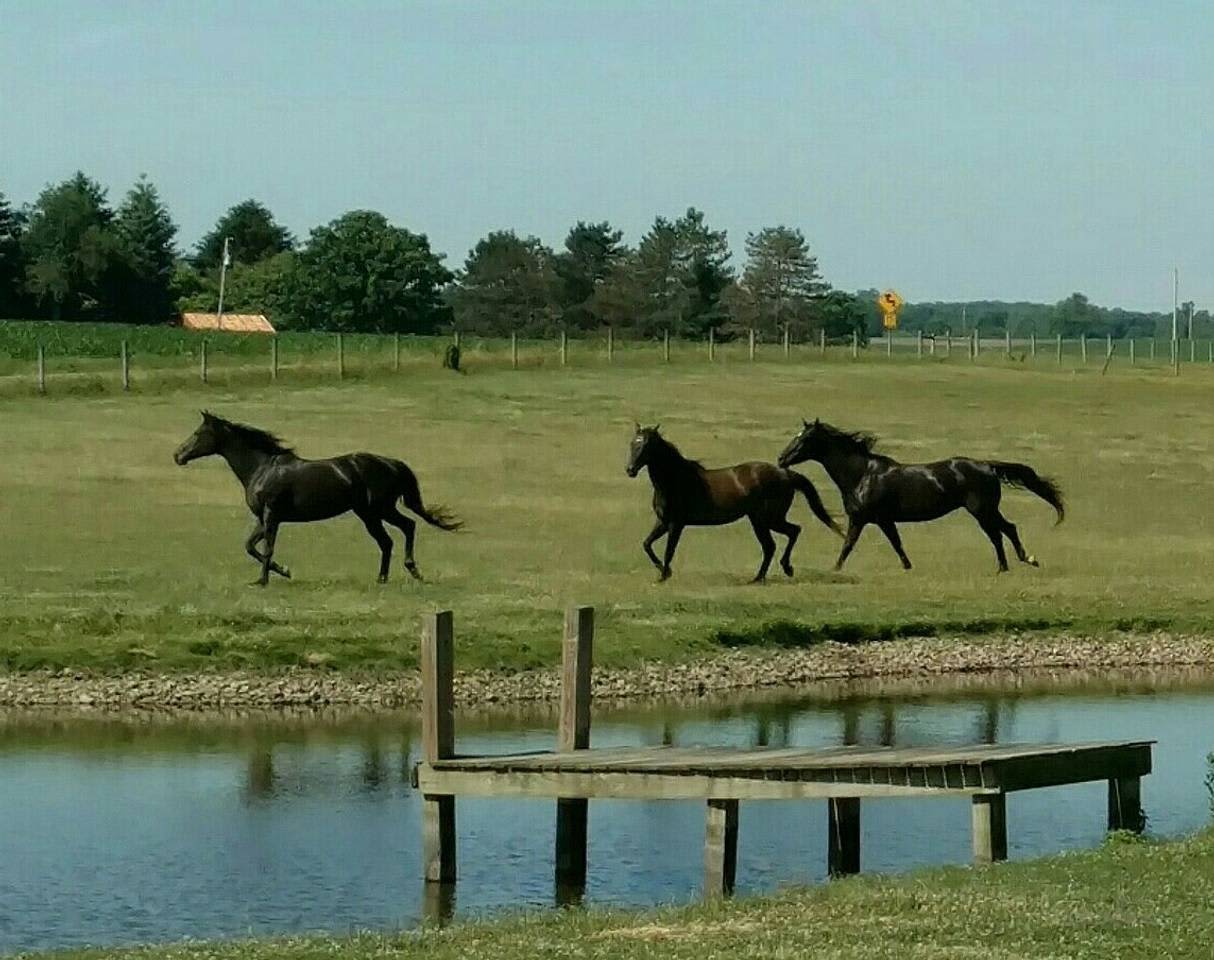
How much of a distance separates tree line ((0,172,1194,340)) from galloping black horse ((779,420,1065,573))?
8854 cm

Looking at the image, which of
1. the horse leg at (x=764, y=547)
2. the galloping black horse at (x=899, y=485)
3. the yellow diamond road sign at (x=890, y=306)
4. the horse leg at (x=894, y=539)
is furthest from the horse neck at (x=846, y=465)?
the yellow diamond road sign at (x=890, y=306)

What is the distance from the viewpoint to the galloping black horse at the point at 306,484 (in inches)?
1238

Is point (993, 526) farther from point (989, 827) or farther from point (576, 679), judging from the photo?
point (989, 827)

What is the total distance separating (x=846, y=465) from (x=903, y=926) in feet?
72.1

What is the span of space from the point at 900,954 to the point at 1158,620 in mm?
19905

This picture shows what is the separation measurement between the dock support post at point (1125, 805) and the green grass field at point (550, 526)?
10.1 metres

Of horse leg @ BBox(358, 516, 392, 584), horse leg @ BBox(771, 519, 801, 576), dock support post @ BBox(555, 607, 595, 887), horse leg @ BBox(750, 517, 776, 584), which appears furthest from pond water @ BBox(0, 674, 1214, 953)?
horse leg @ BBox(358, 516, 392, 584)

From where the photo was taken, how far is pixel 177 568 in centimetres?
3216

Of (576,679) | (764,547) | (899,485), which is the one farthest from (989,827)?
(899,485)

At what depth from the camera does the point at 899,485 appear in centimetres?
3375

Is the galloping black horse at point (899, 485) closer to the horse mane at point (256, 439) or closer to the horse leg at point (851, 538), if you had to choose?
the horse leg at point (851, 538)

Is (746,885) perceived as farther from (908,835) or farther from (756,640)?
(756,640)

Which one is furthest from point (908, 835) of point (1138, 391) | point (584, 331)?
point (584, 331)

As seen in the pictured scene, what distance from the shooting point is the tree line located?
4966 inches
